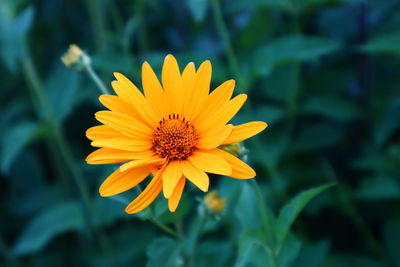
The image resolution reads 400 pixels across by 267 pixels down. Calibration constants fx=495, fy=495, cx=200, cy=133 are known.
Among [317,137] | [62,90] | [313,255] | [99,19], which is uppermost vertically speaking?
[99,19]

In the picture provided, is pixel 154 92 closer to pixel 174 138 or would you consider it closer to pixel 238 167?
pixel 174 138

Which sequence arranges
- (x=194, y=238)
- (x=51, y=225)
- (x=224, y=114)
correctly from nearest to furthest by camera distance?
1. (x=224, y=114)
2. (x=194, y=238)
3. (x=51, y=225)

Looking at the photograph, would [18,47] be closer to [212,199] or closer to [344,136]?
[212,199]

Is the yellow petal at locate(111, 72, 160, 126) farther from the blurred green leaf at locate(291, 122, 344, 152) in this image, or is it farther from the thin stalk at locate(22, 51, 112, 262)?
the blurred green leaf at locate(291, 122, 344, 152)

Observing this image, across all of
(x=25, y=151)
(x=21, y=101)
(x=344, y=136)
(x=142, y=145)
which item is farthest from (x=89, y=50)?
(x=142, y=145)

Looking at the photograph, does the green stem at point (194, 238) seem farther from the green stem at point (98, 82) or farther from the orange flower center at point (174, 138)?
the green stem at point (98, 82)

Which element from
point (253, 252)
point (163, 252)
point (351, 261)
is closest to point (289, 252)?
point (253, 252)

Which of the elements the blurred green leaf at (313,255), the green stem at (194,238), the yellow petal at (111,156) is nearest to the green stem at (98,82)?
→ the yellow petal at (111,156)
